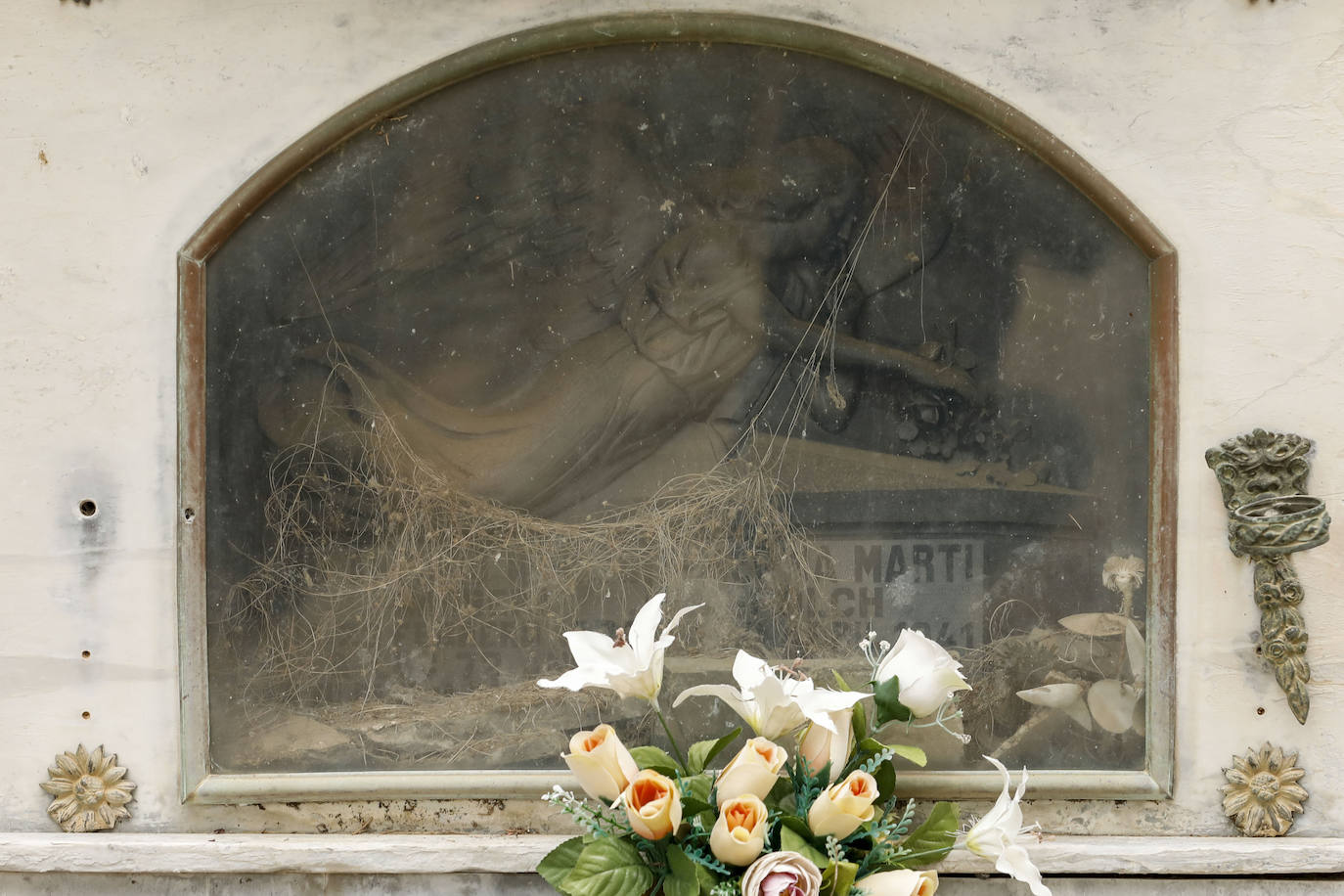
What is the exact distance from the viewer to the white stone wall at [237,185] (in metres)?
2.28

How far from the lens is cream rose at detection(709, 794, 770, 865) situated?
5.76ft

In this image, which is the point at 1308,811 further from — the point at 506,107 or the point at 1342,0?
the point at 506,107

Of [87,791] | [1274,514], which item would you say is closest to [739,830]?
[1274,514]

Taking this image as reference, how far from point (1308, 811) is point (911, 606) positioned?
98 cm

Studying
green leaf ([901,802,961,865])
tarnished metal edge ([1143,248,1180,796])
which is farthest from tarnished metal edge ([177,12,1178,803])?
green leaf ([901,802,961,865])

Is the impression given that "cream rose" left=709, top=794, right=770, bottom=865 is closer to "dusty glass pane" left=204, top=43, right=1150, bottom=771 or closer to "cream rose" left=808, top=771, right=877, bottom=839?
"cream rose" left=808, top=771, right=877, bottom=839

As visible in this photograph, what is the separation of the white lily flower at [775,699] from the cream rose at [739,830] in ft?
0.46

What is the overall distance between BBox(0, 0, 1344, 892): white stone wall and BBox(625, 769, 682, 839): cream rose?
61cm

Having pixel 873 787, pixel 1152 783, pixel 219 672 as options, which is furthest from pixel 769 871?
pixel 219 672

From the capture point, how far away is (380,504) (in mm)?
2311

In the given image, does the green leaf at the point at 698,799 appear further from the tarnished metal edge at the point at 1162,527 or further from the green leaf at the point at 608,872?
the tarnished metal edge at the point at 1162,527

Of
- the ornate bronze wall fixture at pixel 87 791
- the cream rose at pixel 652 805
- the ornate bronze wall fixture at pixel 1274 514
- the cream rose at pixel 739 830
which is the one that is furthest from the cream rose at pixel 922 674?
the ornate bronze wall fixture at pixel 87 791

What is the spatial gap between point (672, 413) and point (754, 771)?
0.83 meters

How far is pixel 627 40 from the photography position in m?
2.31
